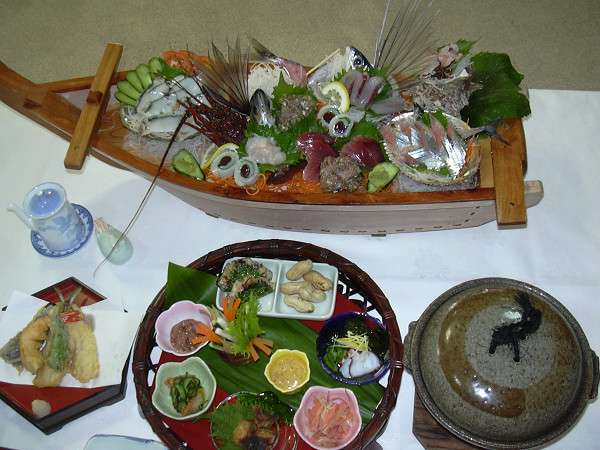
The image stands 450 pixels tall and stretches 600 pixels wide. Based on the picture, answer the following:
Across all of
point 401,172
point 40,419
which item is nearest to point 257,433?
point 40,419

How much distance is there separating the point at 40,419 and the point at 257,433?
21.7 inches

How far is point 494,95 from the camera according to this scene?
4.86ft

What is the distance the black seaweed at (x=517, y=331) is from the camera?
105 centimetres

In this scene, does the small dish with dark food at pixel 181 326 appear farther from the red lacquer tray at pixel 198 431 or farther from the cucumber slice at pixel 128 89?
the cucumber slice at pixel 128 89

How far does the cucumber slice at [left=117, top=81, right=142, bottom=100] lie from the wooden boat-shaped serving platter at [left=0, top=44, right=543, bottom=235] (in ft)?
0.17

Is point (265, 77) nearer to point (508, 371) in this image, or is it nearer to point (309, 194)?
point (309, 194)

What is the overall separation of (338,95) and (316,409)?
855mm

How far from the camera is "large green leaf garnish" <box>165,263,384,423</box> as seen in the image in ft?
4.51

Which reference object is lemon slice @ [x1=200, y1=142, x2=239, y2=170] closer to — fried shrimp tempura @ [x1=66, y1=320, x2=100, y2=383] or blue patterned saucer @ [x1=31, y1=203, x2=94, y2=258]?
blue patterned saucer @ [x1=31, y1=203, x2=94, y2=258]

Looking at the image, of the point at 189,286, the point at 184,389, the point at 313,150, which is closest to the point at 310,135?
the point at 313,150

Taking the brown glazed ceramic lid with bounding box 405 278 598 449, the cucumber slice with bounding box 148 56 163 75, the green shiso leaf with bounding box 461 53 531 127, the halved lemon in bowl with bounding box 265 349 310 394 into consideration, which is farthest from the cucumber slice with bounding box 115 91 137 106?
the brown glazed ceramic lid with bounding box 405 278 598 449

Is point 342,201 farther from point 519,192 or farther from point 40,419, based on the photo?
point 40,419

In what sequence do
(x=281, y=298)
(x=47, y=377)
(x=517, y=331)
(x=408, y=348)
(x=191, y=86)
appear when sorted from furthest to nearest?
(x=191, y=86) → (x=281, y=298) → (x=47, y=377) → (x=408, y=348) → (x=517, y=331)

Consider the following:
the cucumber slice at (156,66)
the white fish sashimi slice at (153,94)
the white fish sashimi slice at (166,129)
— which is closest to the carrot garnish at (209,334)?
the white fish sashimi slice at (166,129)
